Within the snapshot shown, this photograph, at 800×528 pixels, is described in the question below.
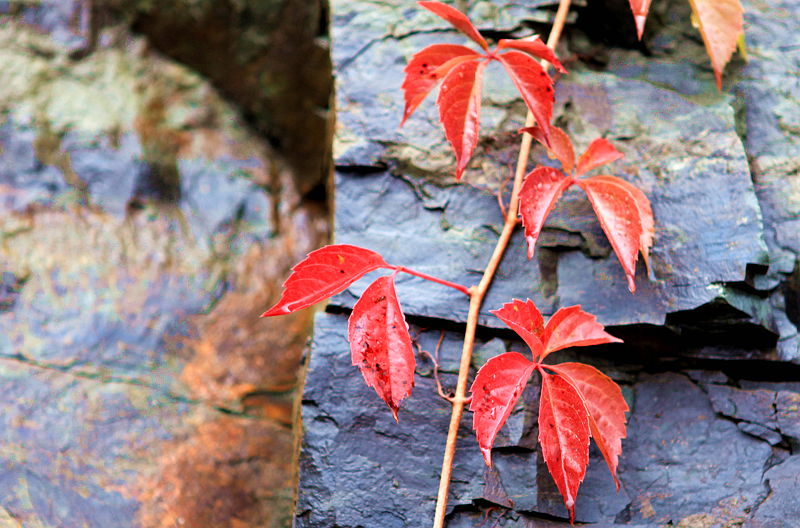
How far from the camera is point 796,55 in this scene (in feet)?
4.54

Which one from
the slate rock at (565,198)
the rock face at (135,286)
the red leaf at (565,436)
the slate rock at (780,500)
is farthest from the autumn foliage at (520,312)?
the rock face at (135,286)

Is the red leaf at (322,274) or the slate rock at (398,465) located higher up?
the red leaf at (322,274)

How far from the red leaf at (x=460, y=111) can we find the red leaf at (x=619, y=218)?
223 mm

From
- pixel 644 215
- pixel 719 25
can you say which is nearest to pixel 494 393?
pixel 644 215

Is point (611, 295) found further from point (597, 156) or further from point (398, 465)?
point (398, 465)

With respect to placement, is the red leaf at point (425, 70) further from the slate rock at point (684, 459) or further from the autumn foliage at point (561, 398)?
the slate rock at point (684, 459)

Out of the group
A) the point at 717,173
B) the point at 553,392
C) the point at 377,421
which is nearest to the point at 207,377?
the point at 377,421

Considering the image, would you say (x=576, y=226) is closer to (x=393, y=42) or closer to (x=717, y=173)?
(x=717, y=173)

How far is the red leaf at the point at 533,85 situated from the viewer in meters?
1.02

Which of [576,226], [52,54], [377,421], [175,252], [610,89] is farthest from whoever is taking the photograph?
[52,54]

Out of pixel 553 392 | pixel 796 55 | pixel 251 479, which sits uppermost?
pixel 796 55

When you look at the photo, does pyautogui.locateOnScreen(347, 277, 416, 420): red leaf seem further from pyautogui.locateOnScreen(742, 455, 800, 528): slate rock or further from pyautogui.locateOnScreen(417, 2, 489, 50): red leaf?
pyautogui.locateOnScreen(742, 455, 800, 528): slate rock

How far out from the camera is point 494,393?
0.94 m

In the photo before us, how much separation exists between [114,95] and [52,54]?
21cm
